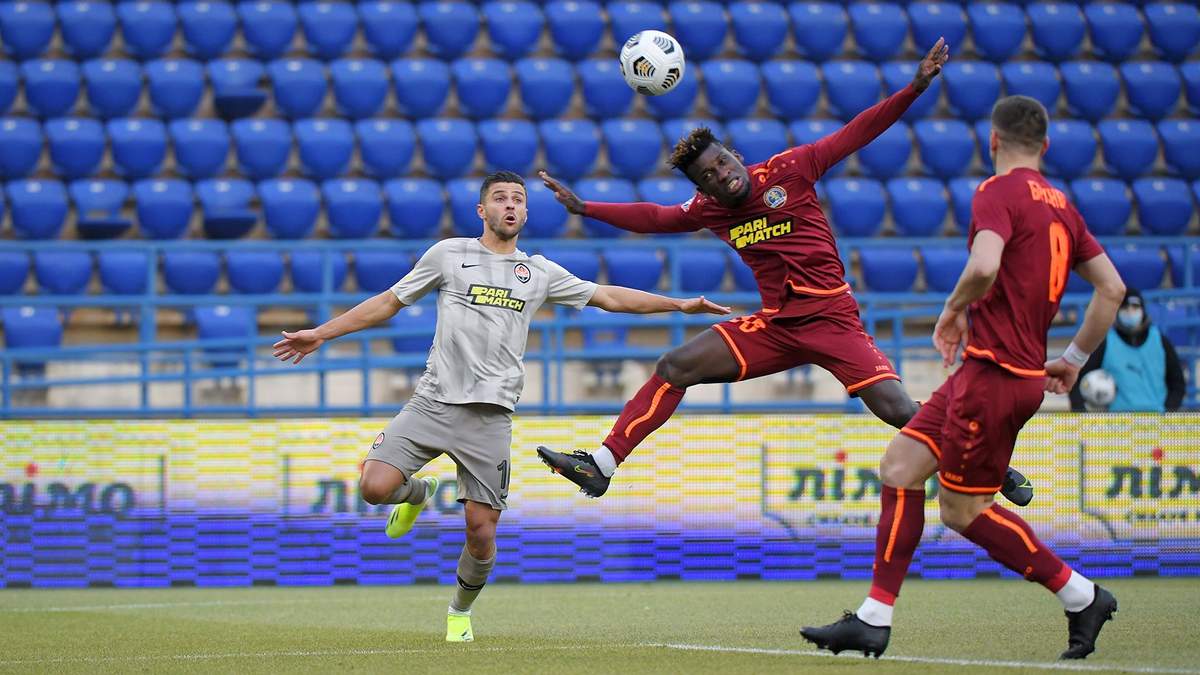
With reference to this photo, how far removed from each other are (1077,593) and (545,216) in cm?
1079

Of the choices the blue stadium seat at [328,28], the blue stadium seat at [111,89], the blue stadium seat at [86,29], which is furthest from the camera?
the blue stadium seat at [328,28]

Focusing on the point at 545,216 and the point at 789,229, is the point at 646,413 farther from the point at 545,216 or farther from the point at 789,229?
the point at 545,216

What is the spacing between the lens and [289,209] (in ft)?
51.8

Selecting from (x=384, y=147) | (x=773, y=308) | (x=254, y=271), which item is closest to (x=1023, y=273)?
(x=773, y=308)

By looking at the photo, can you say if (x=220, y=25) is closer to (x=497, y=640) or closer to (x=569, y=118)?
(x=569, y=118)

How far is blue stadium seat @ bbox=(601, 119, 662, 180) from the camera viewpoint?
55.2ft

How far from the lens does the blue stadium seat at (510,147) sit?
16.5m

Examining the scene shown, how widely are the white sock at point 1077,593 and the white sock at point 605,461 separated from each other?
2133 mm

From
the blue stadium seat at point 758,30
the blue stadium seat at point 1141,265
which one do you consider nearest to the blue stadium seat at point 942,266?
the blue stadium seat at point 1141,265

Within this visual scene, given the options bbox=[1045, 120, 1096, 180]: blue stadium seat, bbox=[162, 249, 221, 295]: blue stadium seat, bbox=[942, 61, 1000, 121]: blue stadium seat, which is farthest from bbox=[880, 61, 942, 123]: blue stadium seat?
bbox=[162, 249, 221, 295]: blue stadium seat

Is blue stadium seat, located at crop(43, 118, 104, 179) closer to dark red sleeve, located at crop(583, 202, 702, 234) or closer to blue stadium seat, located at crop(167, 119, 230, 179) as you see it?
blue stadium seat, located at crop(167, 119, 230, 179)

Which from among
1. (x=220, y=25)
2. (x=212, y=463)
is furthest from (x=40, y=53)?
(x=212, y=463)

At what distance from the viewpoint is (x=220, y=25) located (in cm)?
1738

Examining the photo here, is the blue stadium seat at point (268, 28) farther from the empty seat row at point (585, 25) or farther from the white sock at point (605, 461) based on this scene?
the white sock at point (605, 461)
